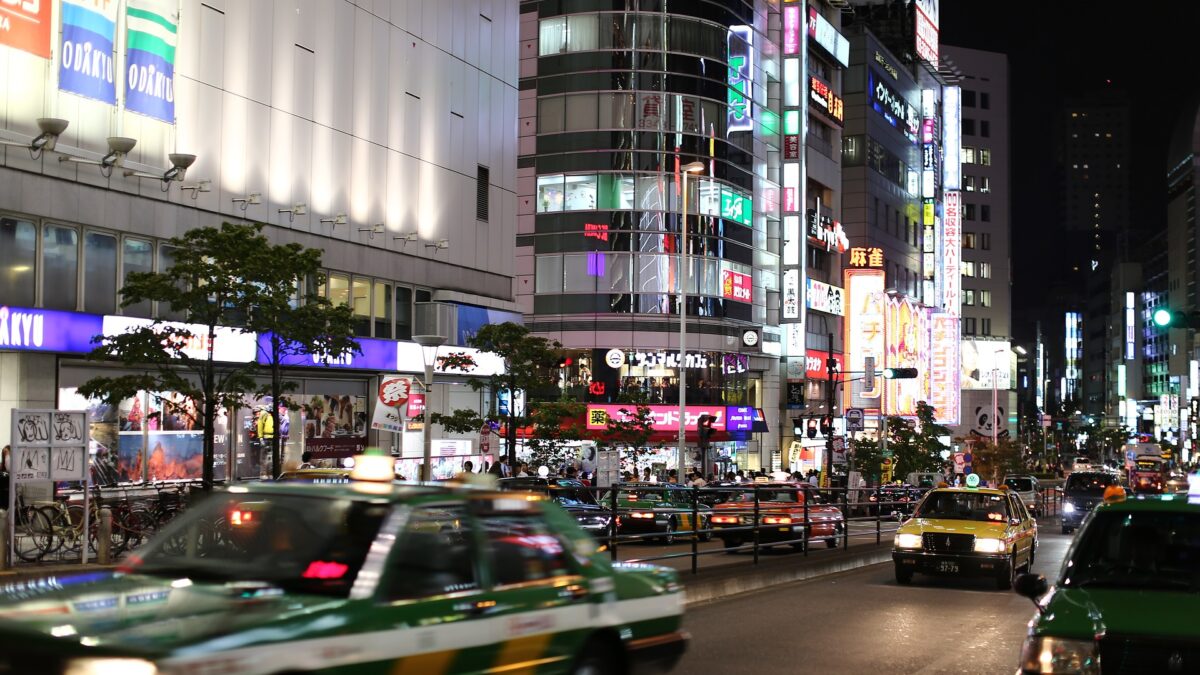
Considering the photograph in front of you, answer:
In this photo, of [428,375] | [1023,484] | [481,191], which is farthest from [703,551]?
[1023,484]

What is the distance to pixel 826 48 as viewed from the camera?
82188mm

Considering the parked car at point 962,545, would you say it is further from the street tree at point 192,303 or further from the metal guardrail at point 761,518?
the street tree at point 192,303

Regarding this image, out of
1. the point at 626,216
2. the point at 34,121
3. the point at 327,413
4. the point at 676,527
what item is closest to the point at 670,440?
the point at 626,216

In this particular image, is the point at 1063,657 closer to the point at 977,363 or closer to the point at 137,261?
the point at 137,261

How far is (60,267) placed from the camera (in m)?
29.1

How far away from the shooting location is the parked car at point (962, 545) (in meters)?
20.6

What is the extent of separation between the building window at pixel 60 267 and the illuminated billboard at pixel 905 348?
65080 mm

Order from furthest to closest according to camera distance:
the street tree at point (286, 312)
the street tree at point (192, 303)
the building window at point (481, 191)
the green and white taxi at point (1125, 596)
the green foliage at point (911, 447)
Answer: the green foliage at point (911, 447)
the building window at point (481, 191)
the street tree at point (286, 312)
the street tree at point (192, 303)
the green and white taxi at point (1125, 596)

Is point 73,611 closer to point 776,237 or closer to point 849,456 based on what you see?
point 849,456

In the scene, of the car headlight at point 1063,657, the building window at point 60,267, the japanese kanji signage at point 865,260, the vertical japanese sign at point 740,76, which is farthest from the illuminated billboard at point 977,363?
the car headlight at point 1063,657

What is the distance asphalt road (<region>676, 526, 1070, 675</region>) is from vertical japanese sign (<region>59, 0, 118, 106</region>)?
1873 centimetres

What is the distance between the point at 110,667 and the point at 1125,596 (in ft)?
19.5

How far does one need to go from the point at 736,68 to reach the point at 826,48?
625 inches

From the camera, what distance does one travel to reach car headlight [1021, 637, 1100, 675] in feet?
24.6
